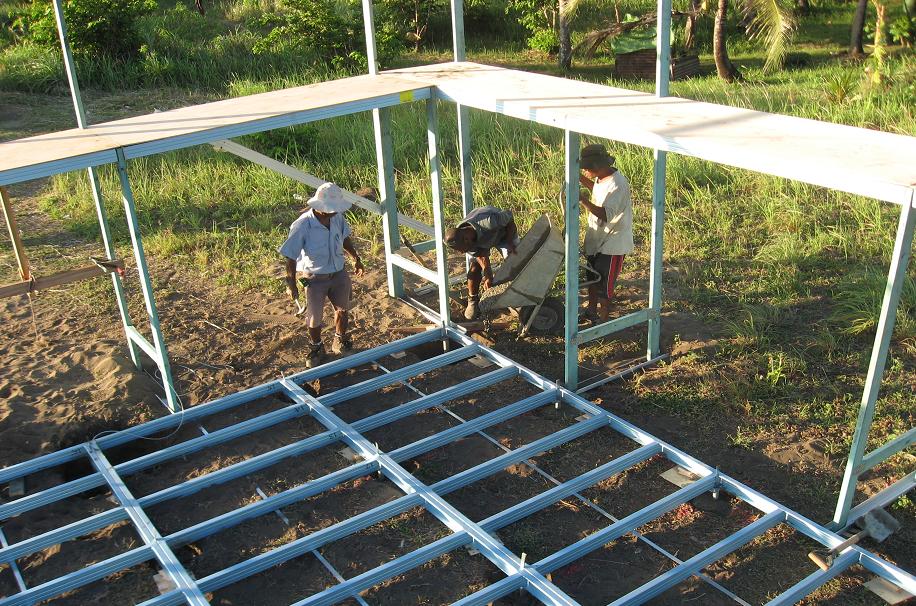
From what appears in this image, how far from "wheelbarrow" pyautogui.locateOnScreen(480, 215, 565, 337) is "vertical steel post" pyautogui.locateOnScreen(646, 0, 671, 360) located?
804 mm

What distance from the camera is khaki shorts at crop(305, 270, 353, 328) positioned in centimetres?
688

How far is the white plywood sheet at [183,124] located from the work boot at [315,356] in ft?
6.33

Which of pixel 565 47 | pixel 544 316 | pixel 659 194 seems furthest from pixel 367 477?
pixel 565 47

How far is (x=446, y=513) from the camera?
511cm

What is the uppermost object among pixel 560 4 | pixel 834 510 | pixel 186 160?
pixel 560 4

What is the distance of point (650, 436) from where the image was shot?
5.75 meters

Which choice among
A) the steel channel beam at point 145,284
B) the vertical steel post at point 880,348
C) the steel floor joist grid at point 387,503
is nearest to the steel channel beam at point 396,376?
the steel floor joist grid at point 387,503

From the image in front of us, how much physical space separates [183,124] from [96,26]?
1105cm

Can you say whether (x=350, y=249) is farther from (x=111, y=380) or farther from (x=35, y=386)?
(x=35, y=386)

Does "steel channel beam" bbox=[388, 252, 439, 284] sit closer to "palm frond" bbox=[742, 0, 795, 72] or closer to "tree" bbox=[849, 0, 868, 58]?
"palm frond" bbox=[742, 0, 795, 72]

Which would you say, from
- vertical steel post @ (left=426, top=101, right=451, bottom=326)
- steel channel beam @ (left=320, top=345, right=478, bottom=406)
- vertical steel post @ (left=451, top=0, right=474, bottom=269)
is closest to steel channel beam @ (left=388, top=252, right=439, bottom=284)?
vertical steel post @ (left=426, top=101, right=451, bottom=326)

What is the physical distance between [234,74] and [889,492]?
1343 centimetres

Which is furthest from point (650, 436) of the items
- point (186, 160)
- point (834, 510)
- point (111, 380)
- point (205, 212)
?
point (186, 160)

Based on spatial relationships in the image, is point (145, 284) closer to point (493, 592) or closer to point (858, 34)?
point (493, 592)
